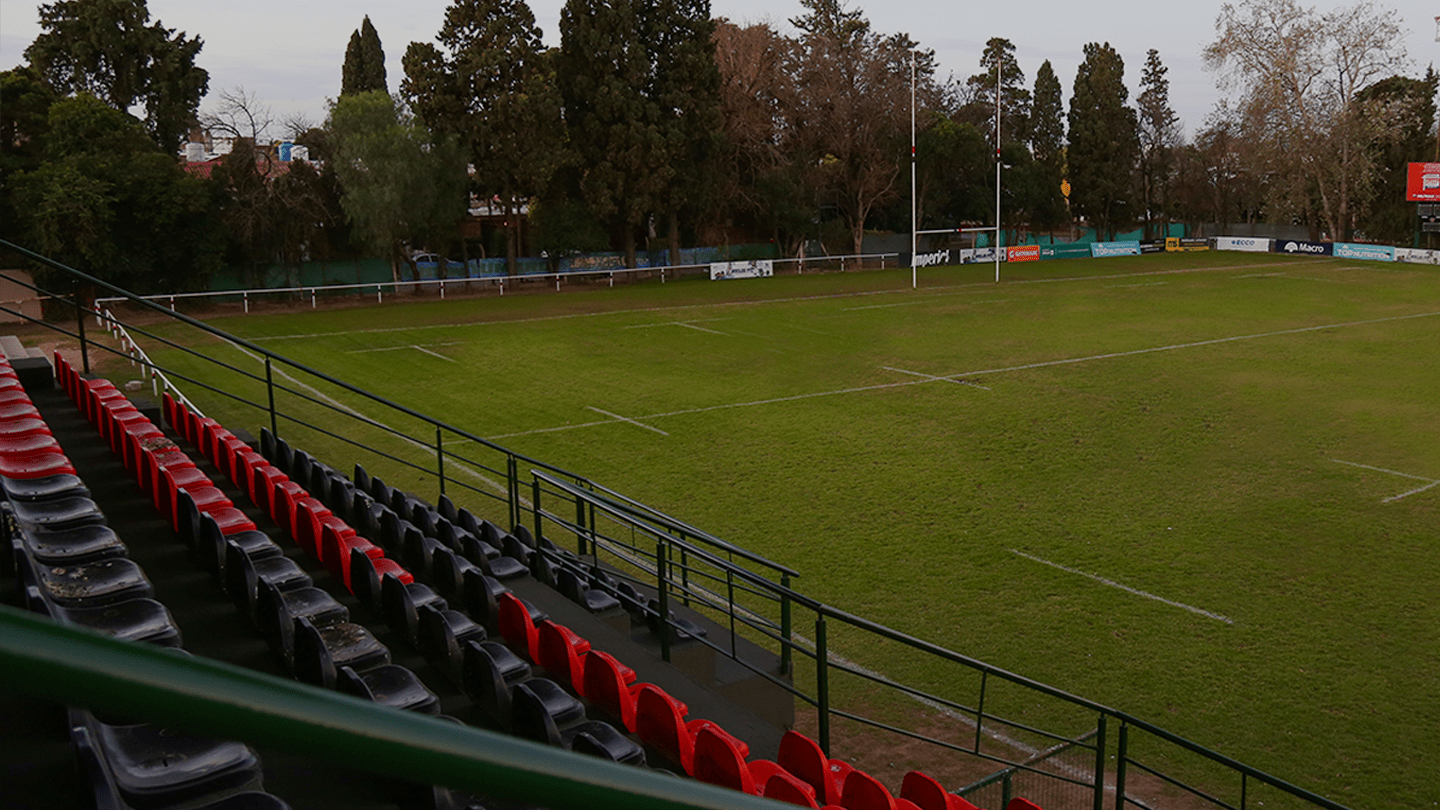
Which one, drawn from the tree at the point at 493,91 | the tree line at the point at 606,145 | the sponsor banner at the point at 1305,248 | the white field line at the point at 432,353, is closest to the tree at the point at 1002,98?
the tree line at the point at 606,145

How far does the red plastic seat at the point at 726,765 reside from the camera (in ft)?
21.4

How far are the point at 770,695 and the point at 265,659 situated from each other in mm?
4311

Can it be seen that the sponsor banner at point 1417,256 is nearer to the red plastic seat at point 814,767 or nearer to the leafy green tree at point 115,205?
the leafy green tree at point 115,205

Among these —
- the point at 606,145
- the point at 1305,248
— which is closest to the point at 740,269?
the point at 606,145

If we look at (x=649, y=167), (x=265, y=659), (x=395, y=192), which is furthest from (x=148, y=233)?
(x=265, y=659)

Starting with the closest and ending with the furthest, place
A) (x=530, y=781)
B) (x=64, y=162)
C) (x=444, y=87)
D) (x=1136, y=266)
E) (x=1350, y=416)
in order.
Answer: (x=530, y=781)
(x=1350, y=416)
(x=64, y=162)
(x=444, y=87)
(x=1136, y=266)

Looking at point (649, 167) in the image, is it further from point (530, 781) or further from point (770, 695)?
point (530, 781)

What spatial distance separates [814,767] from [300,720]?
7.01 metres

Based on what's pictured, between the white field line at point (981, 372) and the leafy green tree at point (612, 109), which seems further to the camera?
the leafy green tree at point (612, 109)

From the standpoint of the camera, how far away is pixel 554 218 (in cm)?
5262

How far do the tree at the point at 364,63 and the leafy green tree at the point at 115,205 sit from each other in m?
21.1

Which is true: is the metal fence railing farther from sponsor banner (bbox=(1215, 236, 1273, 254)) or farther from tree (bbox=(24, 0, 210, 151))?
sponsor banner (bbox=(1215, 236, 1273, 254))

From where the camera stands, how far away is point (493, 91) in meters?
49.9

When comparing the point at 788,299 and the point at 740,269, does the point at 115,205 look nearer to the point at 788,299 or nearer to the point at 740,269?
the point at 788,299
